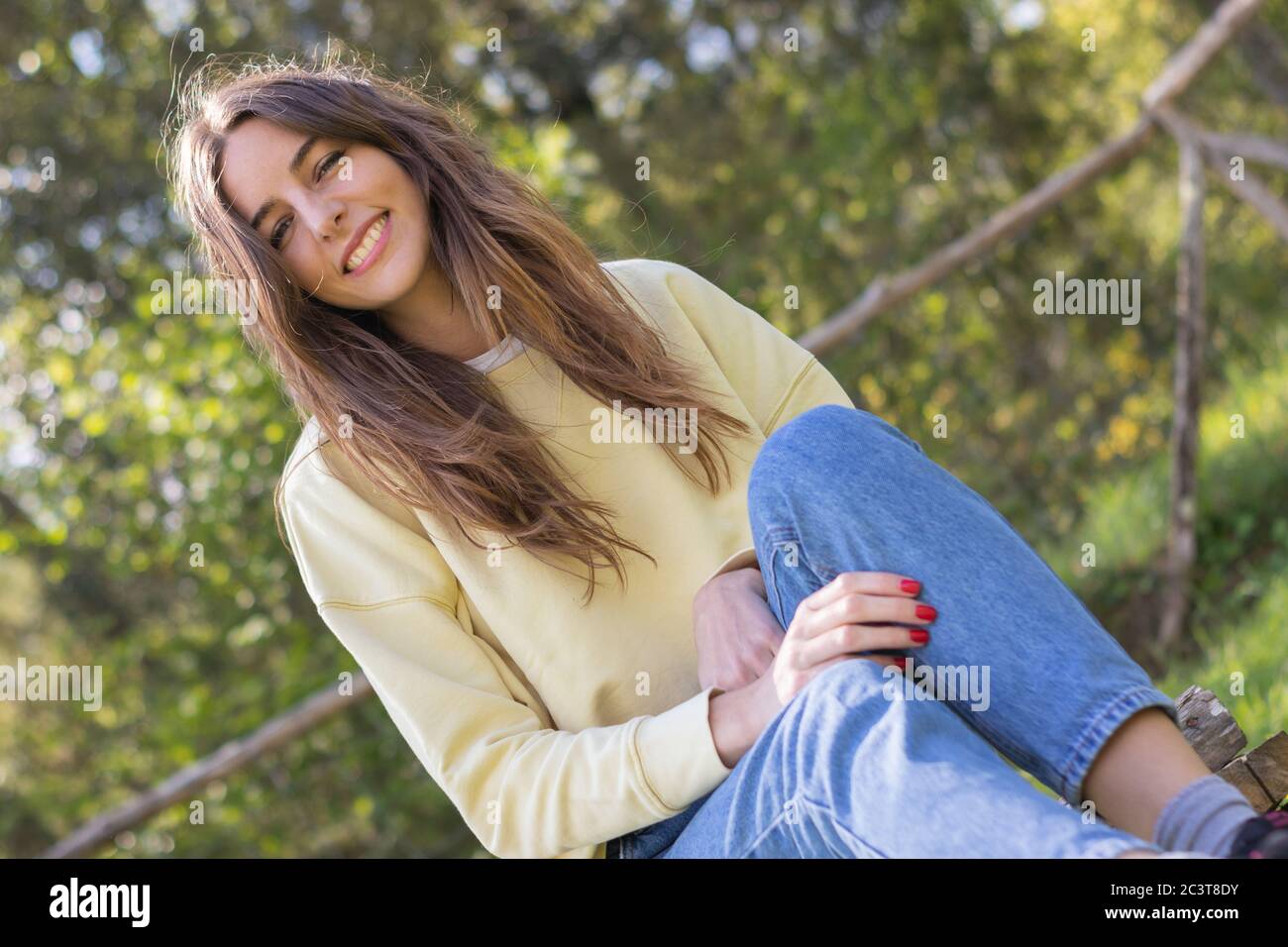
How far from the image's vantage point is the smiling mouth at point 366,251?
1.97m

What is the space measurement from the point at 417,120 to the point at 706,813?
1175 millimetres

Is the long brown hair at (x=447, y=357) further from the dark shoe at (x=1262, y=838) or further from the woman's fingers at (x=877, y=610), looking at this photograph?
the dark shoe at (x=1262, y=838)

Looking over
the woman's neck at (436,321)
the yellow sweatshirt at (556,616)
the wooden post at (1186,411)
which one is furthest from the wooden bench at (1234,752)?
the wooden post at (1186,411)

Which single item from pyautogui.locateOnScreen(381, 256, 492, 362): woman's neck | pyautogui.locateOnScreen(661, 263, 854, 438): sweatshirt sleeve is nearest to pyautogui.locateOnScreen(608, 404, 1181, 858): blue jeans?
pyautogui.locateOnScreen(661, 263, 854, 438): sweatshirt sleeve

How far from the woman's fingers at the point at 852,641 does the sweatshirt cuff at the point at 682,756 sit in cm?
17

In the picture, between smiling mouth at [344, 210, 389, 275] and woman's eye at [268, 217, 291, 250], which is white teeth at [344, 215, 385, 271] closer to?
smiling mouth at [344, 210, 389, 275]

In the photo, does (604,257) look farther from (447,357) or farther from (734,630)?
(734,630)

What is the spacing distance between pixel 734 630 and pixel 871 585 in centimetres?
29

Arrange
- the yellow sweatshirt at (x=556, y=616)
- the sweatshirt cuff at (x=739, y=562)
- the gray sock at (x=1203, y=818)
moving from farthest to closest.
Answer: the sweatshirt cuff at (x=739, y=562), the yellow sweatshirt at (x=556, y=616), the gray sock at (x=1203, y=818)

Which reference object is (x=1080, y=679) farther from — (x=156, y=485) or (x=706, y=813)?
(x=156, y=485)

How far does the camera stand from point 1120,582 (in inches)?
151

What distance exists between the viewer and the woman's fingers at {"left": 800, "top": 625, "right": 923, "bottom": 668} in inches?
56.2

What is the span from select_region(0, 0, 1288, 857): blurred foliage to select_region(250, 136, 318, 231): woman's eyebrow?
1.22 metres

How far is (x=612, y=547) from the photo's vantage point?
191 centimetres
